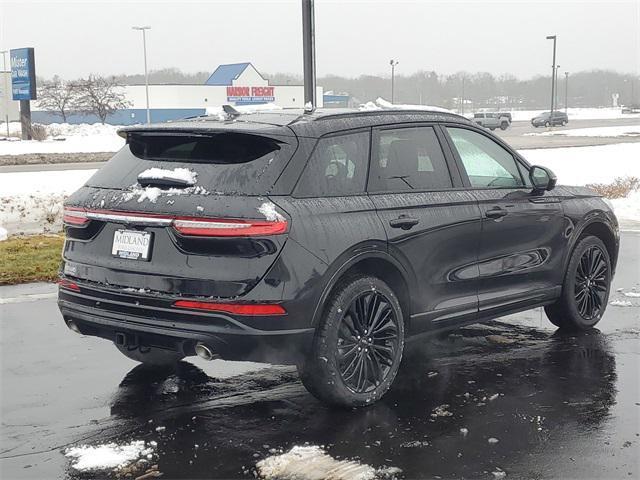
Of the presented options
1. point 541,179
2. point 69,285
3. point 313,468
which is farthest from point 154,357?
point 541,179

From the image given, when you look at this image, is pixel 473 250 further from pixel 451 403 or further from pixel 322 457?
pixel 322 457

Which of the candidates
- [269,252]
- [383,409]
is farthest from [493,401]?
[269,252]

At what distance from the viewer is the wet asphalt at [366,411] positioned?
4227mm

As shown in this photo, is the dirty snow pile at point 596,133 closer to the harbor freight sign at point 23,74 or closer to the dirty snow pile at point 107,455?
the harbor freight sign at point 23,74

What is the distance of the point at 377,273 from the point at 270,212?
98 centimetres

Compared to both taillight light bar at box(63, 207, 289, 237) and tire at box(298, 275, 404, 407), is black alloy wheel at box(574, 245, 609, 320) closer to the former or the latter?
tire at box(298, 275, 404, 407)

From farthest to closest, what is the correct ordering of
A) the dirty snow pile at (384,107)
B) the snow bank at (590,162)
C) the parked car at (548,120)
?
the parked car at (548,120) → the snow bank at (590,162) → the dirty snow pile at (384,107)

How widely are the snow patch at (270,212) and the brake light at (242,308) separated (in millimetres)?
449

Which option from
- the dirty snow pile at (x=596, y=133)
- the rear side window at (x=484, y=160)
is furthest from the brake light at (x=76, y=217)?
the dirty snow pile at (x=596, y=133)

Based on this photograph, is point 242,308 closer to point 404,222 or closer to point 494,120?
point 404,222

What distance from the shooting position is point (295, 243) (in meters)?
4.55

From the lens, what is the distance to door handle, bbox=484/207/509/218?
19.3 ft

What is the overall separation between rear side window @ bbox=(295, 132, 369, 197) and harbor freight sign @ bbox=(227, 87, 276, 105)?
265ft

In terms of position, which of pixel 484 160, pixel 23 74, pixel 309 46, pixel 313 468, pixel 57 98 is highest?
pixel 23 74
